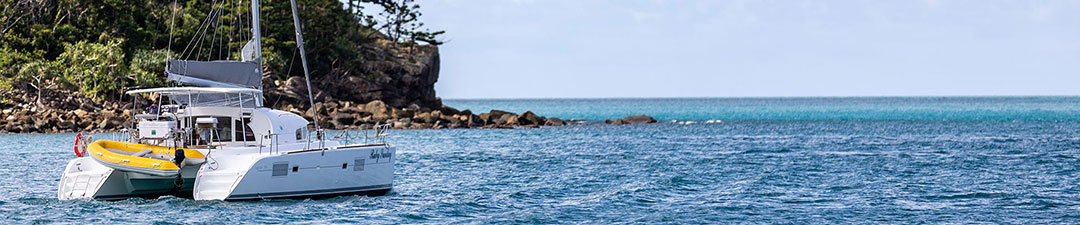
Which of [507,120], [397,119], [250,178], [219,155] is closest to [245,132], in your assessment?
[219,155]

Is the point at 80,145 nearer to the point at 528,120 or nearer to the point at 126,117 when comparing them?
the point at 126,117

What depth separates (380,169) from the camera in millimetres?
25750

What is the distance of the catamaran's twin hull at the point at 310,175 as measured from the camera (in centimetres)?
2266

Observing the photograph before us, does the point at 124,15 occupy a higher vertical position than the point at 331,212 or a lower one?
higher

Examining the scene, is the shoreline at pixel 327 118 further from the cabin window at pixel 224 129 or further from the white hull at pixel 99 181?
the white hull at pixel 99 181

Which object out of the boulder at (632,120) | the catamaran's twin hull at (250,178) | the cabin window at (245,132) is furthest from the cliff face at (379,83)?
the catamaran's twin hull at (250,178)

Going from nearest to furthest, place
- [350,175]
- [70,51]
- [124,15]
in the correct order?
[350,175] < [70,51] < [124,15]

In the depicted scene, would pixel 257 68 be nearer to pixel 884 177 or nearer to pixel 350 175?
pixel 350 175

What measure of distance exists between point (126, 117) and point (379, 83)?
22.4m

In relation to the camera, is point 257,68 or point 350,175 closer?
point 350,175

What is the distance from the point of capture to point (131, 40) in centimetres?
7344

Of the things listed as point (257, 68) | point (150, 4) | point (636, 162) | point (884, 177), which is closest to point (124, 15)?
point (150, 4)

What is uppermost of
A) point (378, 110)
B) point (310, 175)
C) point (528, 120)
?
point (310, 175)

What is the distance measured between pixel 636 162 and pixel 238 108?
19.1 metres
